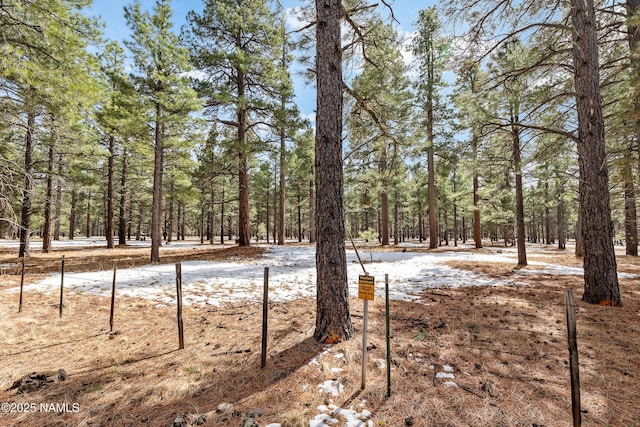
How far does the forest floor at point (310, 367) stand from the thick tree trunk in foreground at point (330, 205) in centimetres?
34

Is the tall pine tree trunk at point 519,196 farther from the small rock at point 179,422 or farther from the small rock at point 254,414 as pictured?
the small rock at point 179,422

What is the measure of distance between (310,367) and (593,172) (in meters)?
6.76

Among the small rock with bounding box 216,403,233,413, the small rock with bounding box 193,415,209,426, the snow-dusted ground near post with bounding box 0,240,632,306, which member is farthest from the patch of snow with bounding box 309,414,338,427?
the snow-dusted ground near post with bounding box 0,240,632,306

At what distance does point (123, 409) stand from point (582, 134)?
882 cm

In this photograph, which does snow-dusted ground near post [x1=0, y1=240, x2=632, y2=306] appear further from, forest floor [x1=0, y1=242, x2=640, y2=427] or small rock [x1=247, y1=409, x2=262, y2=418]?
small rock [x1=247, y1=409, x2=262, y2=418]

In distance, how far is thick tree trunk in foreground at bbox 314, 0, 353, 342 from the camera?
3.60 metres

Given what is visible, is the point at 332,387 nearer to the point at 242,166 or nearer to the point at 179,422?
the point at 179,422

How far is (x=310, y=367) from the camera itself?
3.01 m

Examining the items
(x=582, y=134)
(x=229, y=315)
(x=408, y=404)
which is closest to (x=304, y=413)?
(x=408, y=404)

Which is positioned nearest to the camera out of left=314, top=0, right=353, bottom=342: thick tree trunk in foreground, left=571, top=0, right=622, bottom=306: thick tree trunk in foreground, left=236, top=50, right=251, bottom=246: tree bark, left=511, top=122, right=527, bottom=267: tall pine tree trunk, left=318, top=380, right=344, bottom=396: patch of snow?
left=318, top=380, right=344, bottom=396: patch of snow

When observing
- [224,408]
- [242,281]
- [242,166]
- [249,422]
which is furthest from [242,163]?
[249,422]

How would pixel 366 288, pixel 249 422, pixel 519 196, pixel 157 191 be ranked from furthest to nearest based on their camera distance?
pixel 157 191 < pixel 519 196 < pixel 366 288 < pixel 249 422

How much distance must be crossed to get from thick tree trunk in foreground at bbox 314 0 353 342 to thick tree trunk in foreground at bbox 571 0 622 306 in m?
5.49

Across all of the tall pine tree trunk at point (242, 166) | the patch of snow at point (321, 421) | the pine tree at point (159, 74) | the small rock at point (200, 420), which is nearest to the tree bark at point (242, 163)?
the tall pine tree trunk at point (242, 166)
